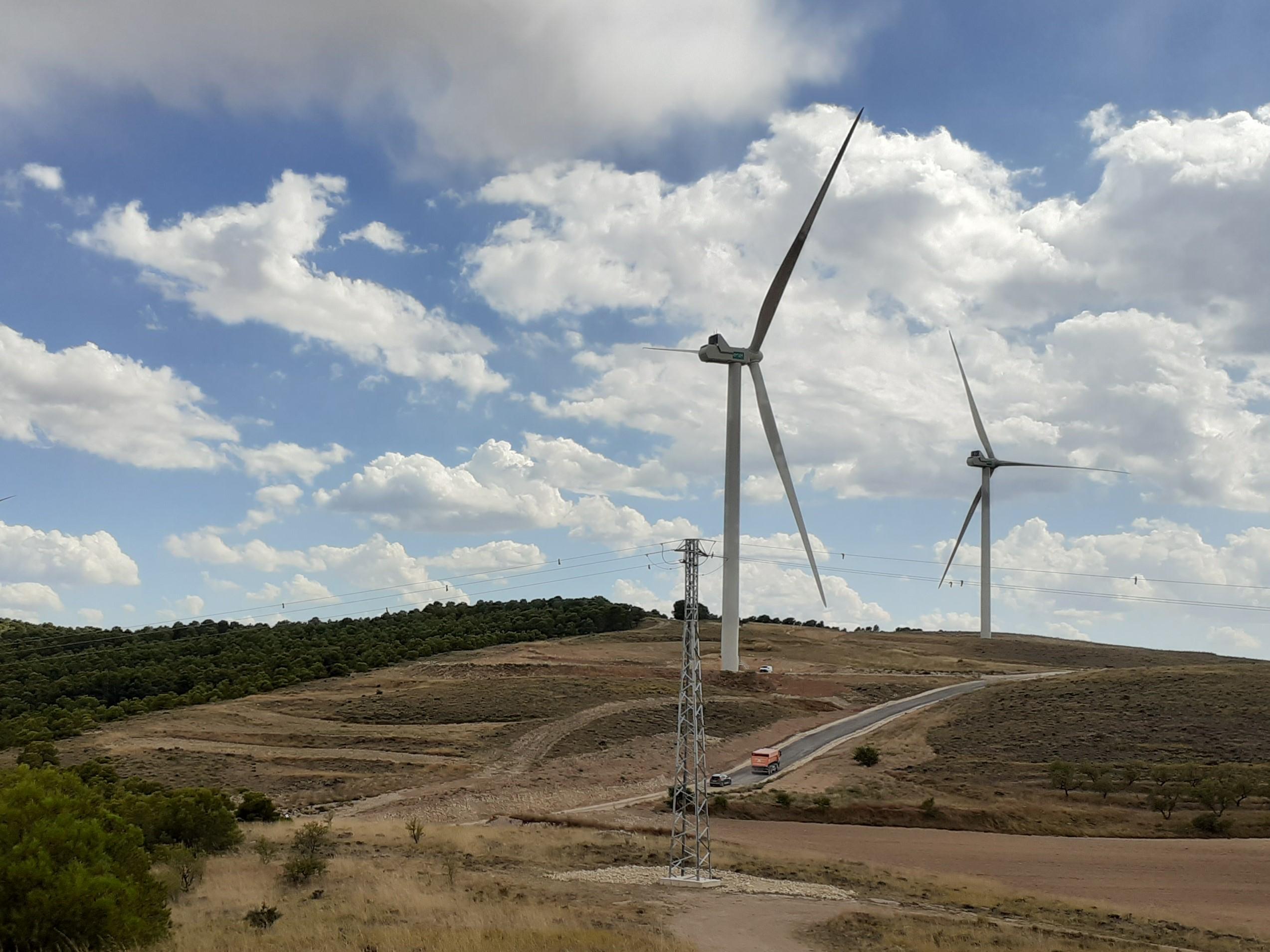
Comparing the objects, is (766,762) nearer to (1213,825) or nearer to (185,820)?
(1213,825)

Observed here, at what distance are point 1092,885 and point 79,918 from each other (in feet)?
122

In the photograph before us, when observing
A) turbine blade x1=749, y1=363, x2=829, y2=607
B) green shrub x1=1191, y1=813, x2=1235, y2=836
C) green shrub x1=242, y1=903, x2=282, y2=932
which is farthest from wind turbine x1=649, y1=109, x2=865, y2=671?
green shrub x1=242, y1=903, x2=282, y2=932

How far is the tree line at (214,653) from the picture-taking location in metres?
89.6

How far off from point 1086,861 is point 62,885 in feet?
138

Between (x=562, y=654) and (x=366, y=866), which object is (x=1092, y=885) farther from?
(x=562, y=654)

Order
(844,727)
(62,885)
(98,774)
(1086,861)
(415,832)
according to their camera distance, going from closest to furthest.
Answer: (62,885)
(415,832)
(1086,861)
(98,774)
(844,727)

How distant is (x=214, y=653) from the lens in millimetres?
125125

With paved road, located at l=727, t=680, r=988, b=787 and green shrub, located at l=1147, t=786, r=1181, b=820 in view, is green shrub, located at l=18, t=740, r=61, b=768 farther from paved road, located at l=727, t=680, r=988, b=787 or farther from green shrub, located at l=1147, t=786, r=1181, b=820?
green shrub, located at l=1147, t=786, r=1181, b=820

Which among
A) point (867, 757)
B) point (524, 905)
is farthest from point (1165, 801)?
point (524, 905)

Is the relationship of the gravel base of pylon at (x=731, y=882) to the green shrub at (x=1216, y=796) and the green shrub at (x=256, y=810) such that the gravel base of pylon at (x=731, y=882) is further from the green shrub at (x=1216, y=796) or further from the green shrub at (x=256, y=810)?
the green shrub at (x=1216, y=796)

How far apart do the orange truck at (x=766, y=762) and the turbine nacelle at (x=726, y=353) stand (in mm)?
32327

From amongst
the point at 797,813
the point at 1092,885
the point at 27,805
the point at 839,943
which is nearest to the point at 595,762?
the point at 797,813

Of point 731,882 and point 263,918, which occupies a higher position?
point 263,918

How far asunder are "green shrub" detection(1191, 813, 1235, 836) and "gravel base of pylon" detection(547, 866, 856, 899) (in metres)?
28.4
